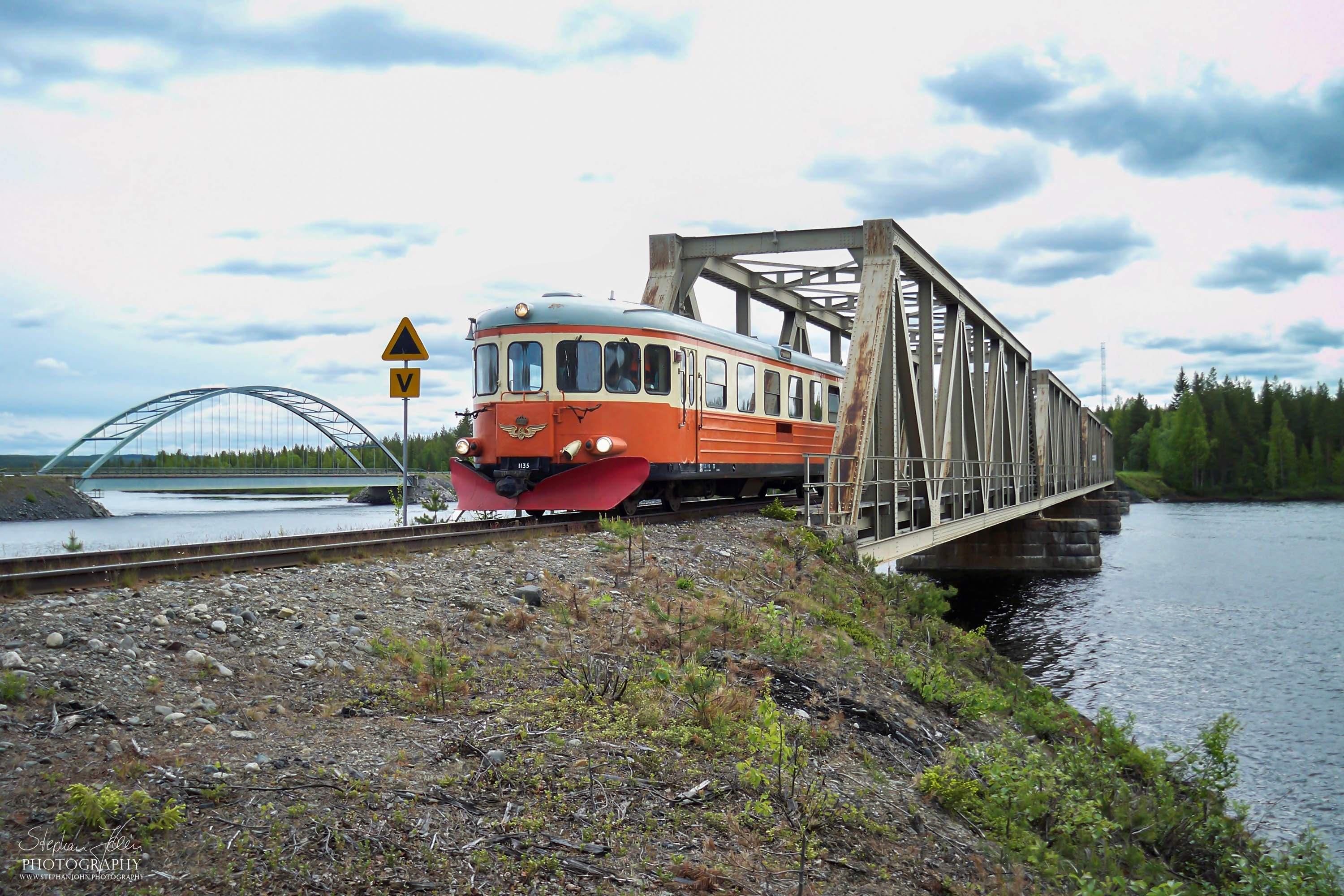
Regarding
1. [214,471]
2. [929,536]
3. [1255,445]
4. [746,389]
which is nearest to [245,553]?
[746,389]

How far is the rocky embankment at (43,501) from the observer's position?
4703cm

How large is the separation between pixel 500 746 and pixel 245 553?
4589 millimetres

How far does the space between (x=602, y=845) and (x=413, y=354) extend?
34.0 ft

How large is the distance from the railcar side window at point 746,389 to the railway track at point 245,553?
3454mm

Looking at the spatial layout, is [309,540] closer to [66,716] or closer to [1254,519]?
[66,716]

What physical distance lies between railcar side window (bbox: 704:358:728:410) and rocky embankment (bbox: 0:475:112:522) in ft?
148

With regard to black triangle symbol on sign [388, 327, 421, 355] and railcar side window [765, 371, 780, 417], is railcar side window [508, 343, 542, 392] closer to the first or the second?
black triangle symbol on sign [388, 327, 421, 355]

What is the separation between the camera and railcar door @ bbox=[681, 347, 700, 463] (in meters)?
14.6

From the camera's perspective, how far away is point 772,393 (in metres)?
18.0

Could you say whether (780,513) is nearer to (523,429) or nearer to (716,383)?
(716,383)

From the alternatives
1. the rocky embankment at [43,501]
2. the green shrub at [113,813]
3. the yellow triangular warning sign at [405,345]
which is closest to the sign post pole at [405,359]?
the yellow triangular warning sign at [405,345]

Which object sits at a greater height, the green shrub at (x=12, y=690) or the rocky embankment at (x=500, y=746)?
the green shrub at (x=12, y=690)

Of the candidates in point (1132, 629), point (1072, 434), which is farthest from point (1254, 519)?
point (1132, 629)

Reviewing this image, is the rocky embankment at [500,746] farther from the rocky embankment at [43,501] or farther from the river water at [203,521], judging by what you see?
the rocky embankment at [43,501]
